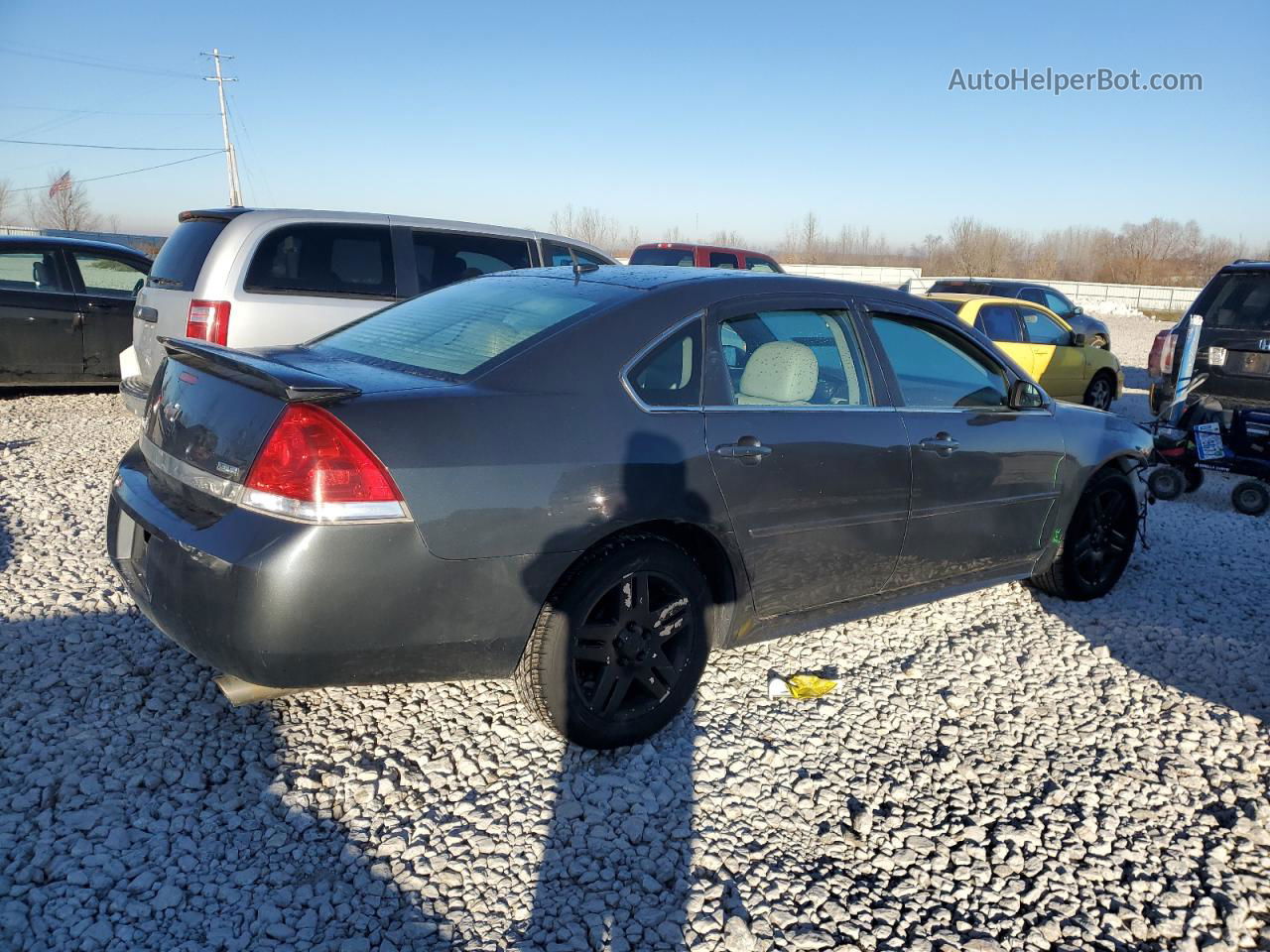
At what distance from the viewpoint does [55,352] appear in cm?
927

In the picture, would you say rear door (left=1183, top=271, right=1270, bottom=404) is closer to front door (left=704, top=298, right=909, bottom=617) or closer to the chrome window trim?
front door (left=704, top=298, right=909, bottom=617)

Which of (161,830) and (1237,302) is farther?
(1237,302)

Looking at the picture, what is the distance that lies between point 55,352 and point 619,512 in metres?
8.61

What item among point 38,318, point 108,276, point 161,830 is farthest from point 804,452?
point 108,276

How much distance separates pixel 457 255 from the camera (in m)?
7.65

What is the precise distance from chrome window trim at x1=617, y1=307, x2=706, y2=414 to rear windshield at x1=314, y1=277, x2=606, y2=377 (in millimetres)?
271

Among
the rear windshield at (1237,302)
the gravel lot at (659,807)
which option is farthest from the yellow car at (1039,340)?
the gravel lot at (659,807)

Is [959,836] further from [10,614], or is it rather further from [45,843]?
[10,614]

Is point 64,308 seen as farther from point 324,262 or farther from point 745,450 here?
point 745,450

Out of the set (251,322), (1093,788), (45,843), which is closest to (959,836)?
(1093,788)

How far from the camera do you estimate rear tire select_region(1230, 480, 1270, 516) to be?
720cm

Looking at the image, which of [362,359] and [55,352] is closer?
[362,359]

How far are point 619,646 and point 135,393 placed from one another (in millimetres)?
5072

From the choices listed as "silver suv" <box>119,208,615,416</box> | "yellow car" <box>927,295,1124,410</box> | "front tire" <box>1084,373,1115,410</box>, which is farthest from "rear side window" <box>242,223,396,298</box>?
"front tire" <box>1084,373,1115,410</box>
